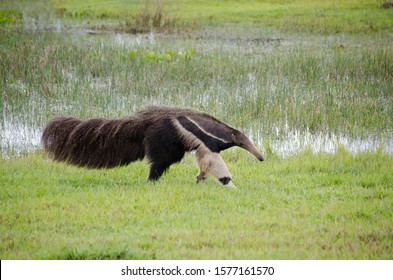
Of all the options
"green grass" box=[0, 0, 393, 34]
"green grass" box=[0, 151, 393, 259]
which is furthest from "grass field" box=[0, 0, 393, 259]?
"green grass" box=[0, 0, 393, 34]

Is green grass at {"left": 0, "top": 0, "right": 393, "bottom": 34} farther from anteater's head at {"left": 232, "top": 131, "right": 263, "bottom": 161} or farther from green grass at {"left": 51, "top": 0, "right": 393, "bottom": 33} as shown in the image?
anteater's head at {"left": 232, "top": 131, "right": 263, "bottom": 161}

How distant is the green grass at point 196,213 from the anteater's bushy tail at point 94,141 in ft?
1.09

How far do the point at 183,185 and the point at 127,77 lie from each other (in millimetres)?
8012

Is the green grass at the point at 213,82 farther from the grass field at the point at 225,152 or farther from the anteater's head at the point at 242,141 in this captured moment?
the anteater's head at the point at 242,141

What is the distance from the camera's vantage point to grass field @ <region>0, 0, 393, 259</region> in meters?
5.49

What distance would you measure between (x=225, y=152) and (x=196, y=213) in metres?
3.33

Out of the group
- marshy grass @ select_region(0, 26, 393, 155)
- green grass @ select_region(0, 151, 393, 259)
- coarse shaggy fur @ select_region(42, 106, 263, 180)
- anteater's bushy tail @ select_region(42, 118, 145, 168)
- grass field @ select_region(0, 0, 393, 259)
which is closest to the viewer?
green grass @ select_region(0, 151, 393, 259)

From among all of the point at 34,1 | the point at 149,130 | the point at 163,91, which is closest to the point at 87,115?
the point at 163,91

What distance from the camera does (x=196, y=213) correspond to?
6223mm

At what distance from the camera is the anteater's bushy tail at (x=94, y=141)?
24.3ft

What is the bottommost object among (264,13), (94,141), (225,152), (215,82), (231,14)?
(215,82)

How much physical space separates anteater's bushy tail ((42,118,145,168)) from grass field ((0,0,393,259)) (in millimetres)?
331

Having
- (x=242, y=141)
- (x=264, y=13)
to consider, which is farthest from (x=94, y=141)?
(x=264, y=13)

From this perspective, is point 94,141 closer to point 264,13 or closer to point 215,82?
point 215,82
